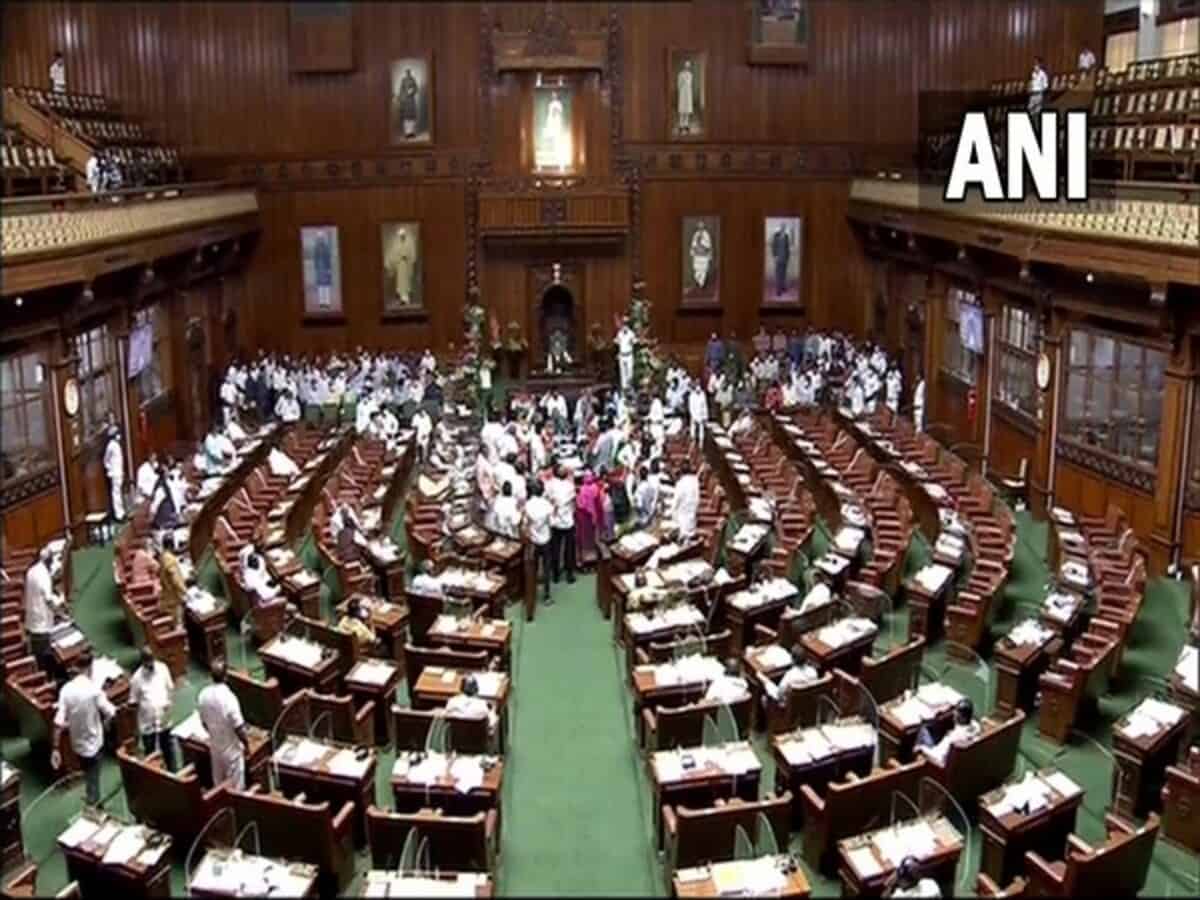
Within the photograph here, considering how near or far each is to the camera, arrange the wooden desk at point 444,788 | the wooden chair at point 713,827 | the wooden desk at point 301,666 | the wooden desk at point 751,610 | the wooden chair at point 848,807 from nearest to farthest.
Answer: the wooden chair at point 713,827, the wooden chair at point 848,807, the wooden desk at point 444,788, the wooden desk at point 301,666, the wooden desk at point 751,610

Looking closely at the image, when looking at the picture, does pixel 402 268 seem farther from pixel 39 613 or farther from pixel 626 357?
pixel 39 613

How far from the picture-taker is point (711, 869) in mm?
8867

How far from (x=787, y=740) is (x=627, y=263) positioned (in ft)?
67.3

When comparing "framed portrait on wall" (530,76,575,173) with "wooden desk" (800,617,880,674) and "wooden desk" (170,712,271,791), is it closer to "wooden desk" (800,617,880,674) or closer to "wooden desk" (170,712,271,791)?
"wooden desk" (800,617,880,674)

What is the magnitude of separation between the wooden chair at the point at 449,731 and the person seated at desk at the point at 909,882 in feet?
12.6

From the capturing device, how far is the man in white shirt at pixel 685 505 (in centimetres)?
1678

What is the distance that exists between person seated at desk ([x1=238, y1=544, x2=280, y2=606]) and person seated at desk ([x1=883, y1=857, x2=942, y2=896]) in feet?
26.9

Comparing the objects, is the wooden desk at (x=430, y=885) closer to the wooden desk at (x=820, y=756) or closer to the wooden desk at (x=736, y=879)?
the wooden desk at (x=736, y=879)

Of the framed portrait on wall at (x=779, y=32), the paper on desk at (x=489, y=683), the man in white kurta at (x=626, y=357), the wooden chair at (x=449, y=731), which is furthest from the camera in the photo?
the framed portrait on wall at (x=779, y=32)

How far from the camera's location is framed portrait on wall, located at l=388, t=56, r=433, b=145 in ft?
88.3

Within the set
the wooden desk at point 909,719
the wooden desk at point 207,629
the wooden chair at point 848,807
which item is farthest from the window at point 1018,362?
the wooden desk at point 207,629

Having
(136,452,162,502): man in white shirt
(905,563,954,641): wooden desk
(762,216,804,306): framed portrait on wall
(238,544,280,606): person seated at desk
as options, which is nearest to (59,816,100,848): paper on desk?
(238,544,280,606): person seated at desk

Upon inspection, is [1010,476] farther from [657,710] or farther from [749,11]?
[749,11]

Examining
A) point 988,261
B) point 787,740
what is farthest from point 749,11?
point 787,740
